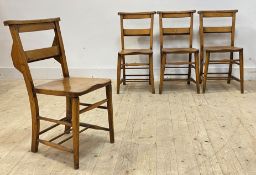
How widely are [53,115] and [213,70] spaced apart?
2.22 metres

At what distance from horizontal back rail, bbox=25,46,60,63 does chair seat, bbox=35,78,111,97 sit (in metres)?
0.19

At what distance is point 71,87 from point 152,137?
0.78m

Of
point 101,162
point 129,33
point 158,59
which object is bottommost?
point 101,162

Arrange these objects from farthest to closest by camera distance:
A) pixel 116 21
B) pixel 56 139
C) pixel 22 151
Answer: pixel 116 21 < pixel 56 139 < pixel 22 151

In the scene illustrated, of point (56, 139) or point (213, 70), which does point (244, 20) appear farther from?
point (56, 139)

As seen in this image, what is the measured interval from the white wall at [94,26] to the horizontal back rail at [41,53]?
197cm

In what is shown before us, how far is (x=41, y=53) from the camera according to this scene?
6.90 feet

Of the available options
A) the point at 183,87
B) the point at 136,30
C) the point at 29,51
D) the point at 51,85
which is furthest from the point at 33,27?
the point at 183,87

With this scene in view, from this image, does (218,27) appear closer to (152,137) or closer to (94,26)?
(94,26)

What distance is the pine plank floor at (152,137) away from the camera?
1945 mm

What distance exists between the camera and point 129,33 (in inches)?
148

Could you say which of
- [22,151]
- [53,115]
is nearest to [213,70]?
[53,115]

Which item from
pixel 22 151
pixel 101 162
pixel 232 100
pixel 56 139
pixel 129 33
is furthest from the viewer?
pixel 129 33

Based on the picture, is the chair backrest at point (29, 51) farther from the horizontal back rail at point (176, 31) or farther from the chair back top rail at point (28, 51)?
the horizontal back rail at point (176, 31)
